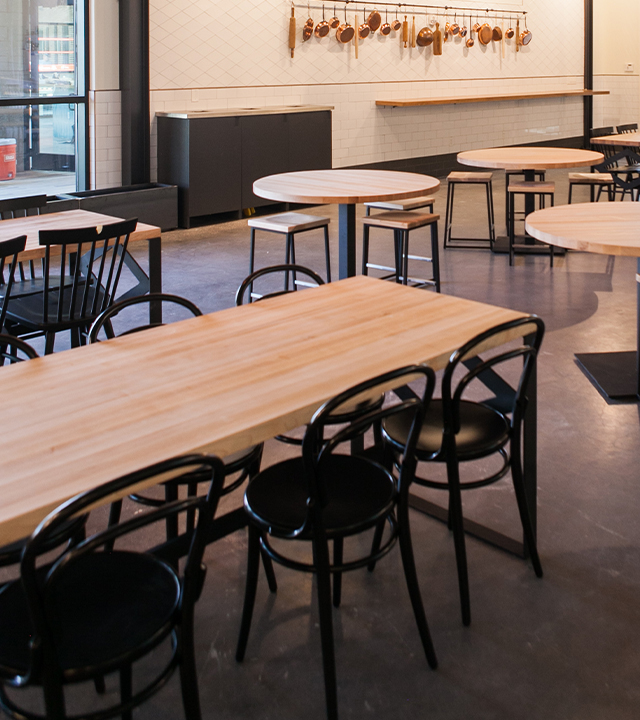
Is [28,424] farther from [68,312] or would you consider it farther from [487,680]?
[68,312]

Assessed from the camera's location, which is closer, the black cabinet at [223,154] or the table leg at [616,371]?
the table leg at [616,371]

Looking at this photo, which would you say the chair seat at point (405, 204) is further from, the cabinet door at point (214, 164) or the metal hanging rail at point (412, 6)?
the metal hanging rail at point (412, 6)

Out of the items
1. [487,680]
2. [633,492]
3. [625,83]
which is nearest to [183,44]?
[633,492]

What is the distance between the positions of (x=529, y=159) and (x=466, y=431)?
4.44m

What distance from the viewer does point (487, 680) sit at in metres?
2.02

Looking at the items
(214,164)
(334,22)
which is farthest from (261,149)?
(334,22)

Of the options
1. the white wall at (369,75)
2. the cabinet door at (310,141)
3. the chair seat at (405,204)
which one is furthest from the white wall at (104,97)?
the chair seat at (405,204)

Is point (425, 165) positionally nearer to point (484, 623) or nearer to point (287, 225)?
point (287, 225)

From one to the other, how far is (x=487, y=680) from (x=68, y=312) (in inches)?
97.7

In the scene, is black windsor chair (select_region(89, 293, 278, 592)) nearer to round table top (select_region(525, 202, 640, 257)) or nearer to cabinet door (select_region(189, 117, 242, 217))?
round table top (select_region(525, 202, 640, 257))

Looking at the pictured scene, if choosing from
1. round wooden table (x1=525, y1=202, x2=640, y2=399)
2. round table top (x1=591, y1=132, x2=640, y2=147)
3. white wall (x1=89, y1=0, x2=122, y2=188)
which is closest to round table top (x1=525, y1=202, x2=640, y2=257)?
round wooden table (x1=525, y1=202, x2=640, y2=399)

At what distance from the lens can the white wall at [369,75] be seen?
8.02m

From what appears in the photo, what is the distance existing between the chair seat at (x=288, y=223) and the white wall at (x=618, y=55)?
10287mm

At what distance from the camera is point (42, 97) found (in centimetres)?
708
